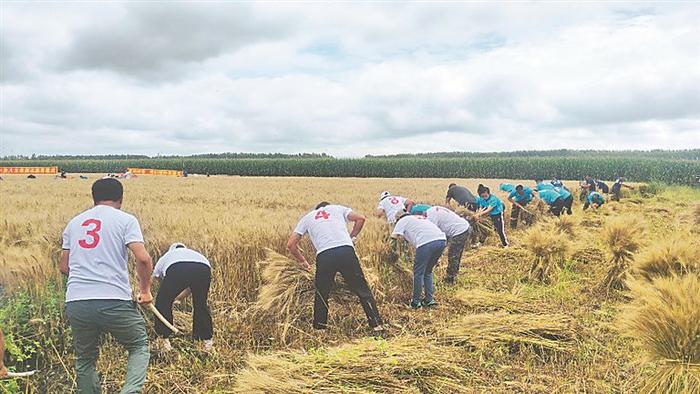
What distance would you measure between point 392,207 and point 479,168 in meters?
53.3

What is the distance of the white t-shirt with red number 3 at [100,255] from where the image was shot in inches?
157

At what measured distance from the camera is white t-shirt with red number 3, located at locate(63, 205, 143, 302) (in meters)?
3.98

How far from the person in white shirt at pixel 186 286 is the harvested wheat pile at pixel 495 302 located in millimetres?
3415

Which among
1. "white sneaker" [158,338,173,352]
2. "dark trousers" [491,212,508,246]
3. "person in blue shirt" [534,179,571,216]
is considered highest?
"person in blue shirt" [534,179,571,216]

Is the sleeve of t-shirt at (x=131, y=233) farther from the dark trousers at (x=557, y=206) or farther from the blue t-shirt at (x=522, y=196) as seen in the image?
the dark trousers at (x=557, y=206)

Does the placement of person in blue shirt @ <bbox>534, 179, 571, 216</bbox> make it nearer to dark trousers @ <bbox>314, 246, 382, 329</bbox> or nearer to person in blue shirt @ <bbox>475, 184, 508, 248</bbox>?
person in blue shirt @ <bbox>475, 184, 508, 248</bbox>

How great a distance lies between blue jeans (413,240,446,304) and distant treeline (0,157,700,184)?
45189 mm

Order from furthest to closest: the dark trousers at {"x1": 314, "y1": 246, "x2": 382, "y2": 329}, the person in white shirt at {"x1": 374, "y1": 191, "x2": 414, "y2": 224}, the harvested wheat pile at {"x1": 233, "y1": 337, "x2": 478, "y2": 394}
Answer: the person in white shirt at {"x1": 374, "y1": 191, "x2": 414, "y2": 224} < the dark trousers at {"x1": 314, "y1": 246, "x2": 382, "y2": 329} < the harvested wheat pile at {"x1": 233, "y1": 337, "x2": 478, "y2": 394}

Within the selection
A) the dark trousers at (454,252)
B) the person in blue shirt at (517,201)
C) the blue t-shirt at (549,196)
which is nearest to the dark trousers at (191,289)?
the dark trousers at (454,252)

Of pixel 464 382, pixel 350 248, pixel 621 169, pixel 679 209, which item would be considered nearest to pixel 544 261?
pixel 350 248

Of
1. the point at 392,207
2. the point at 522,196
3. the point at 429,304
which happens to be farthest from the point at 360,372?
the point at 522,196

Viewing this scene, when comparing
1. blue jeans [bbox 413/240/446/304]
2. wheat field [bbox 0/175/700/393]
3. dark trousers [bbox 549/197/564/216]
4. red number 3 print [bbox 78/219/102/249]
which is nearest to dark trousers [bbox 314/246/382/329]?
wheat field [bbox 0/175/700/393]

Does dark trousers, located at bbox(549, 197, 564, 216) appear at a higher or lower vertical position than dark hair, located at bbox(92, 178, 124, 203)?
lower

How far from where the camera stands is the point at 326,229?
6.17 meters
